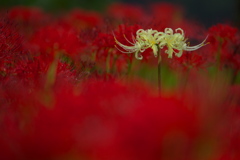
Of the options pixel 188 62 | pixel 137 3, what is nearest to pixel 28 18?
pixel 188 62

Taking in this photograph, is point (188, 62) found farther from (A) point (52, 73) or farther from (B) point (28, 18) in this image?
(B) point (28, 18)

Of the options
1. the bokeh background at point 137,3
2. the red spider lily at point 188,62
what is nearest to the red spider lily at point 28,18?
the red spider lily at point 188,62

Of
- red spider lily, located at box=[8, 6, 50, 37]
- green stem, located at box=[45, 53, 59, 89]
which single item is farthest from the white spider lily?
red spider lily, located at box=[8, 6, 50, 37]

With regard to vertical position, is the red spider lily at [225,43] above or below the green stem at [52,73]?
above

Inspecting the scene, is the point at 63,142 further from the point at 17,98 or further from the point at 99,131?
the point at 17,98

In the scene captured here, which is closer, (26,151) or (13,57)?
(26,151)

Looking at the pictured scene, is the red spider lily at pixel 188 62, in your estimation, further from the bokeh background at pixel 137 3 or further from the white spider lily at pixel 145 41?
the bokeh background at pixel 137 3

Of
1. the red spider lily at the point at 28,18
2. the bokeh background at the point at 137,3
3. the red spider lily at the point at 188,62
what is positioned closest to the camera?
the red spider lily at the point at 188,62

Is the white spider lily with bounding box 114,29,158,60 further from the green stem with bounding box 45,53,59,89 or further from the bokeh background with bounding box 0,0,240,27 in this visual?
the bokeh background with bounding box 0,0,240,27

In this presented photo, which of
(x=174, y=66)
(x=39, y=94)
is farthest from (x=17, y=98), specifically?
(x=174, y=66)
